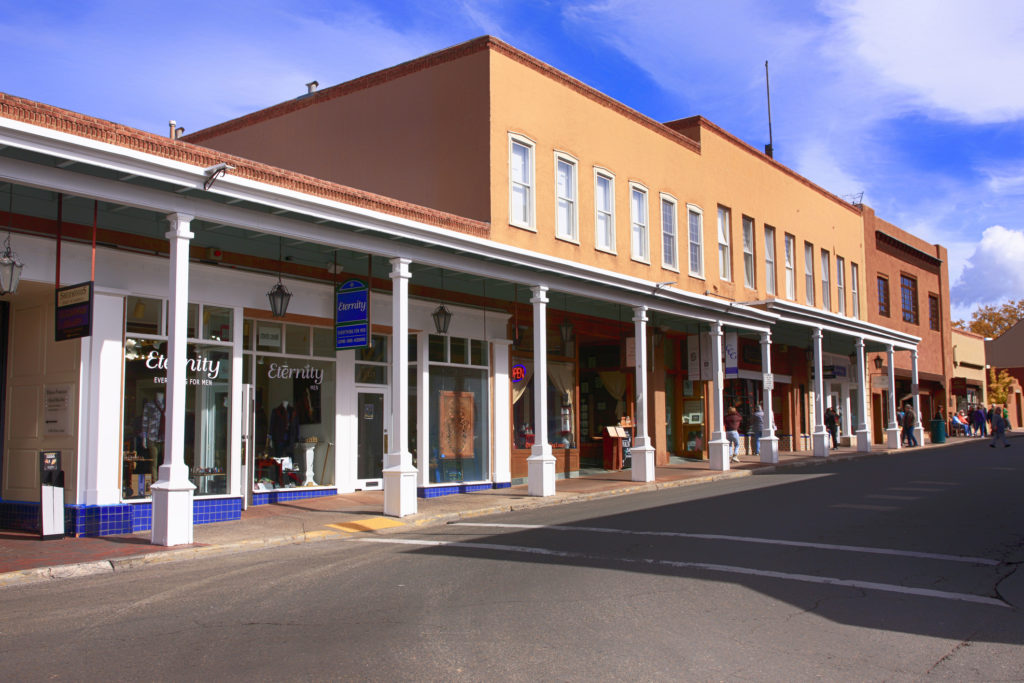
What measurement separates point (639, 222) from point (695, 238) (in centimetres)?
303

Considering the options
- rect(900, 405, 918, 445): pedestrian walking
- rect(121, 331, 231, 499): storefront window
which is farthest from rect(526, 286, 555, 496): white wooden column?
rect(900, 405, 918, 445): pedestrian walking

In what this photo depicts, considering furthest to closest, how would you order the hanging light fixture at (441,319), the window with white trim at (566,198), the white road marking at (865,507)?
1. the window with white trim at (566,198)
2. the hanging light fixture at (441,319)
3. the white road marking at (865,507)

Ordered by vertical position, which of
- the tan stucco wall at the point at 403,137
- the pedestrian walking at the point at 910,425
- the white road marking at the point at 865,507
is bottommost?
the white road marking at the point at 865,507

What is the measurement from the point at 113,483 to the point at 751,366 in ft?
71.2

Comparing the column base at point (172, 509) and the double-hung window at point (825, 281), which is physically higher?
the double-hung window at point (825, 281)

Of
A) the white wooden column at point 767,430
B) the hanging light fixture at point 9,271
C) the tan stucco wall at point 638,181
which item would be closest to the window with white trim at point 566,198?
the tan stucco wall at point 638,181

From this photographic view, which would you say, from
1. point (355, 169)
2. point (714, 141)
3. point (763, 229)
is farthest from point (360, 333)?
point (763, 229)

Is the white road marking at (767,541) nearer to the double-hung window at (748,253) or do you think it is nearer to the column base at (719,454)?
the column base at (719,454)

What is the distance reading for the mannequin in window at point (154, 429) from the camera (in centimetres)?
1271

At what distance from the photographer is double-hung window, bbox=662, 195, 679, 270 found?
912 inches

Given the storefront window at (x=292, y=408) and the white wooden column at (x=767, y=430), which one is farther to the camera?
the white wooden column at (x=767, y=430)

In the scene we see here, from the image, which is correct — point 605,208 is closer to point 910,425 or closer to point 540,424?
point 540,424

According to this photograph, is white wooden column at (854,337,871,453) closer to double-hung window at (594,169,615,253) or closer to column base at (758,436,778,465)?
column base at (758,436,778,465)

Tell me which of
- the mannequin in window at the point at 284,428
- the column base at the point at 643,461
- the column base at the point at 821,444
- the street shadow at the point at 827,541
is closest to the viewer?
the street shadow at the point at 827,541
